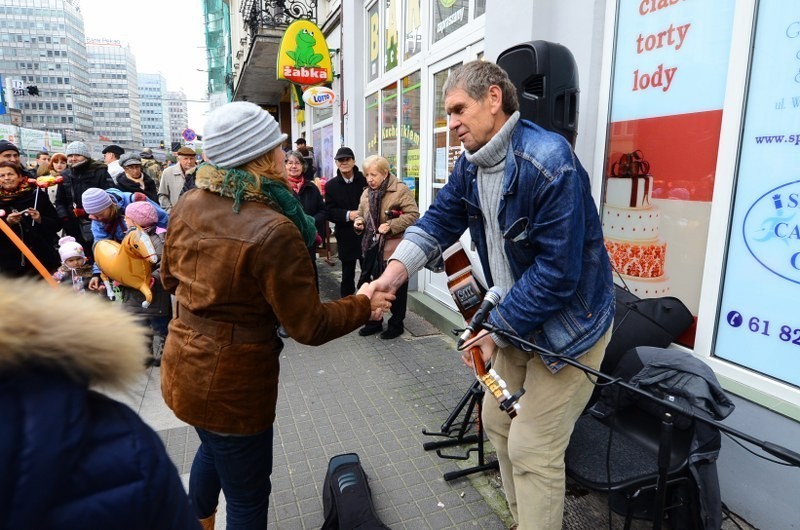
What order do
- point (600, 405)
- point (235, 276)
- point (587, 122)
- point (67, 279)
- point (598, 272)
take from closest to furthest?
1. point (235, 276)
2. point (598, 272)
3. point (600, 405)
4. point (587, 122)
5. point (67, 279)

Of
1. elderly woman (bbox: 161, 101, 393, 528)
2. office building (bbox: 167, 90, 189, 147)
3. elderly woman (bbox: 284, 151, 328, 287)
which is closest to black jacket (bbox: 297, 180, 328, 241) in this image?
elderly woman (bbox: 284, 151, 328, 287)

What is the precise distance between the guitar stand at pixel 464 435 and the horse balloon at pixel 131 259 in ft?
8.62

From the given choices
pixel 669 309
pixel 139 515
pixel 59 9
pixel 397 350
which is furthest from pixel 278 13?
pixel 59 9

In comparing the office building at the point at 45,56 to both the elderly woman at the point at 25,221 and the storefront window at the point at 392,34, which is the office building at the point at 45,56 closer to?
the storefront window at the point at 392,34

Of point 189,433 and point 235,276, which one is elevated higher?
point 235,276

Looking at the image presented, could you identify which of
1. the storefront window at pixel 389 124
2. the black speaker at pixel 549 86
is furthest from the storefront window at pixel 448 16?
the black speaker at pixel 549 86

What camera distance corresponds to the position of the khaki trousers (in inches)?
80.8

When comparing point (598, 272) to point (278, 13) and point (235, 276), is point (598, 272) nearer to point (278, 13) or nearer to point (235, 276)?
point (235, 276)

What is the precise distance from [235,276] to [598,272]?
1347mm

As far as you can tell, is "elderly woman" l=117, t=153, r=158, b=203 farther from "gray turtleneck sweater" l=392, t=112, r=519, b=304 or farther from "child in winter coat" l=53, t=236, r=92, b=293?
"gray turtleneck sweater" l=392, t=112, r=519, b=304

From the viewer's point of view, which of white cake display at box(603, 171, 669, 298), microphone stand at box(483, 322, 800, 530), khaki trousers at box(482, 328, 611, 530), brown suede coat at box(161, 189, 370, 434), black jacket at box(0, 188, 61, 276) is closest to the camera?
microphone stand at box(483, 322, 800, 530)

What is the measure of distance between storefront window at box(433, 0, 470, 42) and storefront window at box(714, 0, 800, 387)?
333 centimetres

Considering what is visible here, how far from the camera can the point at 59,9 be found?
245 feet

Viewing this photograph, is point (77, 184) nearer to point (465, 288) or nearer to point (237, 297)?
point (237, 297)
